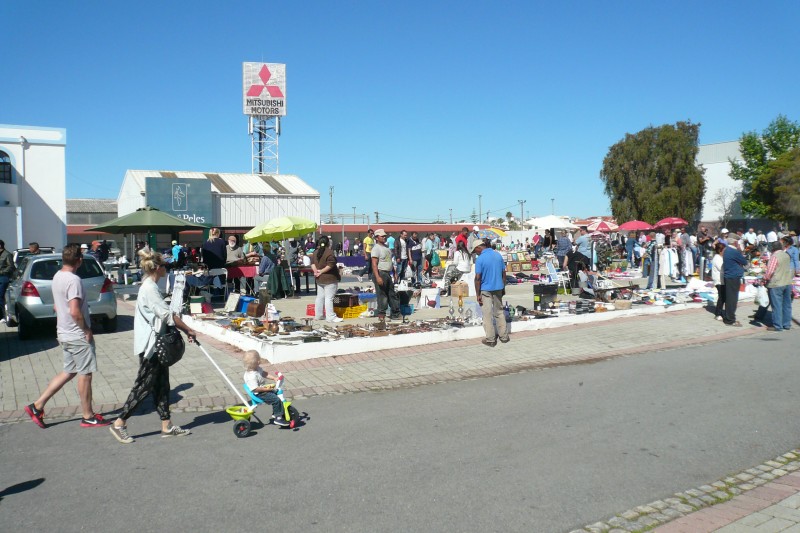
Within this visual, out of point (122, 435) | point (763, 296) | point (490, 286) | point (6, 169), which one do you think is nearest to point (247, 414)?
point (122, 435)

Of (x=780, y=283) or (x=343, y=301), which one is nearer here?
(x=780, y=283)

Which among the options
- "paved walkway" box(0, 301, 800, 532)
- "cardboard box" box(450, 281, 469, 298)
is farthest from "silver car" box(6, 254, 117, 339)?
"cardboard box" box(450, 281, 469, 298)

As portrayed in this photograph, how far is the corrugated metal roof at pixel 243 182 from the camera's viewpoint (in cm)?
4309

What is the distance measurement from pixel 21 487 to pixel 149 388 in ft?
4.44

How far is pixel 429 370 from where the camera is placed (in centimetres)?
902

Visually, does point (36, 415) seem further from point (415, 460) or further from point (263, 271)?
point (263, 271)

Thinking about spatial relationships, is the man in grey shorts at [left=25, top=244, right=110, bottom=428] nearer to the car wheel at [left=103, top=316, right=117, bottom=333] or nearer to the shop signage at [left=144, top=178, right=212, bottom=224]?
the car wheel at [left=103, top=316, right=117, bottom=333]

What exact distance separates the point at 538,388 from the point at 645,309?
721 centimetres

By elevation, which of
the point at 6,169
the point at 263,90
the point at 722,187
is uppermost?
the point at 263,90

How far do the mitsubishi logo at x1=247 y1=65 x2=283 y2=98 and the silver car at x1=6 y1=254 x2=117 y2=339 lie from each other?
44209mm

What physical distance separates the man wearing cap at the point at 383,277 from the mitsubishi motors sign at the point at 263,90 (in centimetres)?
4401

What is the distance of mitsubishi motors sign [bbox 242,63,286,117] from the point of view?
5366 centimetres

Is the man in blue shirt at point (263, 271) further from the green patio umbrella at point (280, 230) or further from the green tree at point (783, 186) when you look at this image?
the green tree at point (783, 186)

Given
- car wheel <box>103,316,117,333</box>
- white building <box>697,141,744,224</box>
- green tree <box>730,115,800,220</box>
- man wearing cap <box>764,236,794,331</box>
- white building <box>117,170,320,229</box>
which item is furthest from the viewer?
white building <box>697,141,744,224</box>
